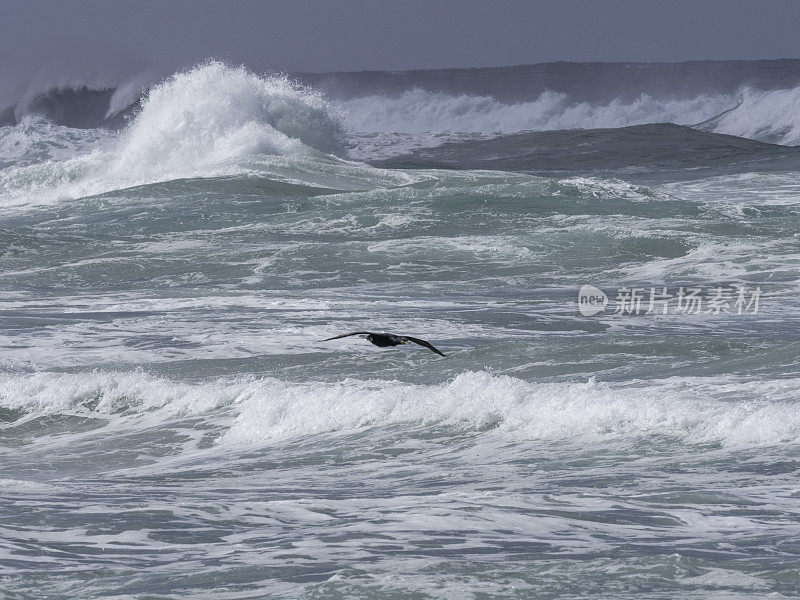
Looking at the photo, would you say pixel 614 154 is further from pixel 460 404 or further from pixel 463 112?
pixel 460 404

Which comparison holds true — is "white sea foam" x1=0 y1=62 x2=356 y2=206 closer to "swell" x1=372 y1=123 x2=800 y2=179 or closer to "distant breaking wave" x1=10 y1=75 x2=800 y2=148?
"distant breaking wave" x1=10 y1=75 x2=800 y2=148

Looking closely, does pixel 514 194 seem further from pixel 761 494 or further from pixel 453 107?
pixel 453 107

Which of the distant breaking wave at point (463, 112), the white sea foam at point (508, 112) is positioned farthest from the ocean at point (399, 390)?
A: the white sea foam at point (508, 112)

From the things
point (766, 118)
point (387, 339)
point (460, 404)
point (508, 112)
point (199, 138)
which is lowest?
point (460, 404)

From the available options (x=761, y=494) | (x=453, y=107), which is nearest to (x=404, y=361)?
(x=761, y=494)

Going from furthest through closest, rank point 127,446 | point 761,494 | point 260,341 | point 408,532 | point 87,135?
point 87,135 → point 260,341 → point 127,446 → point 761,494 → point 408,532

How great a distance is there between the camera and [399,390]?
9.80 m

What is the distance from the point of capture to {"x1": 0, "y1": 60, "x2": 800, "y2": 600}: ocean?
536cm

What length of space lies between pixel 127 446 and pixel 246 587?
468 cm

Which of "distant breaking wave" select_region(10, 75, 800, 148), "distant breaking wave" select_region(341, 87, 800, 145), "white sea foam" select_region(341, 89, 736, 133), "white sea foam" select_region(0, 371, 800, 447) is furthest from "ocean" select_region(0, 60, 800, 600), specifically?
"white sea foam" select_region(341, 89, 736, 133)

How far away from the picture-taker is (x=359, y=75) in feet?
254

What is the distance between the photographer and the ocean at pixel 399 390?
536 centimetres

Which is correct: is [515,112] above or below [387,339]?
above

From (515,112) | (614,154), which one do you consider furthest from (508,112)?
(614,154)
